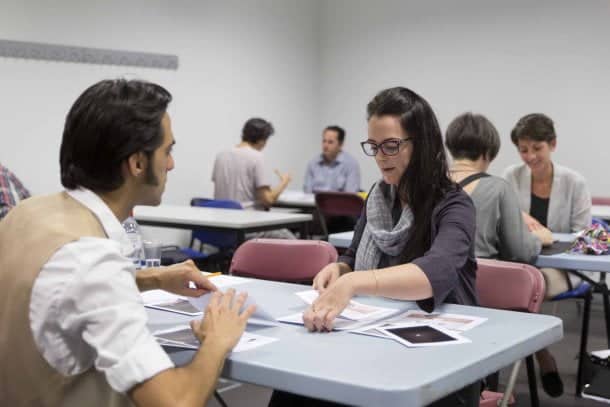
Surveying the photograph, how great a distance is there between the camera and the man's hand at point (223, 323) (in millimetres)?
1394

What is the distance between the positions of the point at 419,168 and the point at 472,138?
1.27 metres

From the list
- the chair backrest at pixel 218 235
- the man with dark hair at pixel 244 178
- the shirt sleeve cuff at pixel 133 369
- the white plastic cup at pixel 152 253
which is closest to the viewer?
the shirt sleeve cuff at pixel 133 369

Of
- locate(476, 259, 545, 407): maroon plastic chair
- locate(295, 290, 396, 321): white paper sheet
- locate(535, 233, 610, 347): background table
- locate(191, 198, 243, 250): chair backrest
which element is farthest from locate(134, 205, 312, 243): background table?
locate(295, 290, 396, 321): white paper sheet

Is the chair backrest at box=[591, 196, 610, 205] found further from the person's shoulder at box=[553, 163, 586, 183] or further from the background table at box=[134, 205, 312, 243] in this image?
the background table at box=[134, 205, 312, 243]

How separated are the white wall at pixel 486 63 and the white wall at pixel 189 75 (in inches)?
14.5

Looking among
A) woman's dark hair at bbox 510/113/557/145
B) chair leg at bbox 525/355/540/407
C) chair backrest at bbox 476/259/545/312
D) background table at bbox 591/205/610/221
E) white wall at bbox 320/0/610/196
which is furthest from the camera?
white wall at bbox 320/0/610/196

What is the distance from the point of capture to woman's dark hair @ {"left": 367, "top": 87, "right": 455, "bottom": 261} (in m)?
2.08

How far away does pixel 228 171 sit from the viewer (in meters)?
6.22

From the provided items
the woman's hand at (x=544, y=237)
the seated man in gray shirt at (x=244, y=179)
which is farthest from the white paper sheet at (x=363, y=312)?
the seated man in gray shirt at (x=244, y=179)

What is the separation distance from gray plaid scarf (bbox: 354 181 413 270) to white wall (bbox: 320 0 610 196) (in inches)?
205

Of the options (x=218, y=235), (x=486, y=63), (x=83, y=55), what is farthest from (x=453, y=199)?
(x=486, y=63)

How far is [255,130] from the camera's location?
20.8 ft

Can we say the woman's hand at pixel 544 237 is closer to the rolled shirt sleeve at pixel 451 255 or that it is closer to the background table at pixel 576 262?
the background table at pixel 576 262

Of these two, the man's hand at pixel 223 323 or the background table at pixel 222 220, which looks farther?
the background table at pixel 222 220
